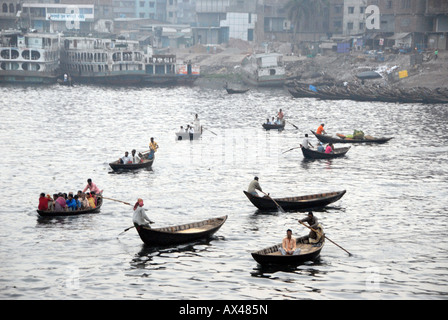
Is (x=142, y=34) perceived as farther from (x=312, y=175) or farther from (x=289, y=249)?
(x=289, y=249)

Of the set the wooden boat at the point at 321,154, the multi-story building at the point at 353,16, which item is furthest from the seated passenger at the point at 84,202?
the multi-story building at the point at 353,16

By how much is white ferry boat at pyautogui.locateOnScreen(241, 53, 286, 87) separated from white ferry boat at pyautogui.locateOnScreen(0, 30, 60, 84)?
35956mm

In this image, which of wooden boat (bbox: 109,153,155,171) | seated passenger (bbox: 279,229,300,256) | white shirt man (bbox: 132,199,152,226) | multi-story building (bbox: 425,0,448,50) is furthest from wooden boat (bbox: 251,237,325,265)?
multi-story building (bbox: 425,0,448,50)

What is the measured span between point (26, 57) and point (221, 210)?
300ft

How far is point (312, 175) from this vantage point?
50031 mm

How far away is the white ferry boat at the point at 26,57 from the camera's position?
399ft

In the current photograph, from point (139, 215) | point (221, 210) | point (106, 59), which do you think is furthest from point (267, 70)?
point (139, 215)

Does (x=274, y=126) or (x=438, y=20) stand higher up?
(x=438, y=20)

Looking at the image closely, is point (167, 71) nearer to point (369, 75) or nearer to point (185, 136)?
point (369, 75)

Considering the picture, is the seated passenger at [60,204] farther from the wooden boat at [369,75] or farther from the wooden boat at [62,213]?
the wooden boat at [369,75]

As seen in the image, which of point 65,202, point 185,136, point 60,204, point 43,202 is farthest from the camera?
point 185,136

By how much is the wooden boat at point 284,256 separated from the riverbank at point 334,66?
78.4 m

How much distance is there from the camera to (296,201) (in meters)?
38.8
